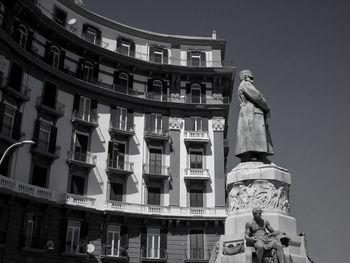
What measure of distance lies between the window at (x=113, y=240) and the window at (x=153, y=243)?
2947 millimetres

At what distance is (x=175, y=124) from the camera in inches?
1708

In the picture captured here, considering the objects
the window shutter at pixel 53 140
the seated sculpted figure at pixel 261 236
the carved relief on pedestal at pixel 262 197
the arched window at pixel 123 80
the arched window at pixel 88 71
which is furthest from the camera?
the arched window at pixel 123 80

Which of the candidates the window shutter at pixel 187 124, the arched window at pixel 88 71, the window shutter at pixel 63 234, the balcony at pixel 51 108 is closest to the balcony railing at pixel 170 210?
the window shutter at pixel 63 234

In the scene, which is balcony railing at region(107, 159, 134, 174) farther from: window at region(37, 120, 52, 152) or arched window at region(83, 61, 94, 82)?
arched window at region(83, 61, 94, 82)

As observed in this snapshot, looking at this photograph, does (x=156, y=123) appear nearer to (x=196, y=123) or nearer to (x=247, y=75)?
(x=196, y=123)

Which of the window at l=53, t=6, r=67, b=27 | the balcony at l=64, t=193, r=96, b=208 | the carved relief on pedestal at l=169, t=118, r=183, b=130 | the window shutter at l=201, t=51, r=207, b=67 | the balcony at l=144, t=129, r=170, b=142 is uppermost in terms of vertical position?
the window at l=53, t=6, r=67, b=27

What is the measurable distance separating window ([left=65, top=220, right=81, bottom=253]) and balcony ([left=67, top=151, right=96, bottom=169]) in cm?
Answer: 525

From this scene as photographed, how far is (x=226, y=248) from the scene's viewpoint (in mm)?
10742

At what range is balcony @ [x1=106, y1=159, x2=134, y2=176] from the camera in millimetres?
A: 39281

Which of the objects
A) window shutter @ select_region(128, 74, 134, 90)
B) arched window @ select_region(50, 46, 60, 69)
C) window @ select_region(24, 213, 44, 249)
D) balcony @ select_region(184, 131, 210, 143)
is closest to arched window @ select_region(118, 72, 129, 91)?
window shutter @ select_region(128, 74, 134, 90)

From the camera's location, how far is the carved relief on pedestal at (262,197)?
11.1m

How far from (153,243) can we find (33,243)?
36.9 feet

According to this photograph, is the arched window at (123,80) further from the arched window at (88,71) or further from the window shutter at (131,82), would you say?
the arched window at (88,71)

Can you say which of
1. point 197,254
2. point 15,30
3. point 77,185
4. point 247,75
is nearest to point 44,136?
point 77,185
